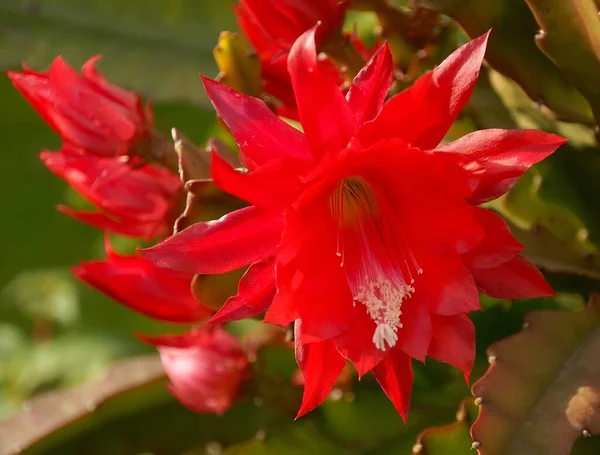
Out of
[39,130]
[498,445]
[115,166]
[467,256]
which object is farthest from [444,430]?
[39,130]

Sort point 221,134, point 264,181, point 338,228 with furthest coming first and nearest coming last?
point 221,134 → point 338,228 → point 264,181

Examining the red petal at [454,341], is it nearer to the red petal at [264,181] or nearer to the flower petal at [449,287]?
the flower petal at [449,287]

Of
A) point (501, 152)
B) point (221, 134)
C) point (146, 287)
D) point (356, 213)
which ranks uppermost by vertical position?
point (501, 152)

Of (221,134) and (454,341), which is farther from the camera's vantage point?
(221,134)

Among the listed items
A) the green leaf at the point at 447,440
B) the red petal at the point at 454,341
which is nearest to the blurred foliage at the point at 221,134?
the green leaf at the point at 447,440

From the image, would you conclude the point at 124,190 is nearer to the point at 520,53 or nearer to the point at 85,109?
the point at 85,109

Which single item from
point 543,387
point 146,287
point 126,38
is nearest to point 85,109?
point 146,287

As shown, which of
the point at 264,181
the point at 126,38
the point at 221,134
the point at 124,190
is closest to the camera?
the point at 264,181
